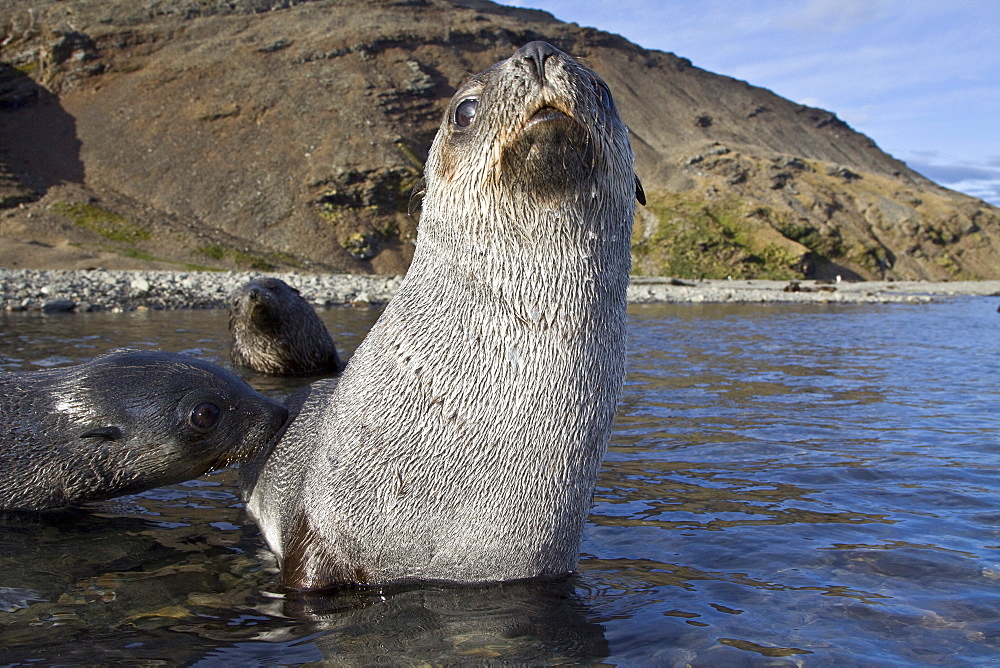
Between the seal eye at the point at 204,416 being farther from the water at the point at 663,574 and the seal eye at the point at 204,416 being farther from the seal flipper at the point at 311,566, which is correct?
the seal flipper at the point at 311,566

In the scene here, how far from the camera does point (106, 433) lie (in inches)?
232

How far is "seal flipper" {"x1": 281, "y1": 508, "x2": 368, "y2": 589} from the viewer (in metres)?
4.48

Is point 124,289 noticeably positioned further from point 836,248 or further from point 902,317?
point 836,248

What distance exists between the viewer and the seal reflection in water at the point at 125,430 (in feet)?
19.4

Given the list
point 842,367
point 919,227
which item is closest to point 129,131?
point 842,367

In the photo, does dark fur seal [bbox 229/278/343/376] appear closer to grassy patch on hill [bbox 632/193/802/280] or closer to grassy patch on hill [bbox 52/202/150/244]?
grassy patch on hill [bbox 52/202/150/244]

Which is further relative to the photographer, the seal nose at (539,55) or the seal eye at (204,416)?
the seal eye at (204,416)

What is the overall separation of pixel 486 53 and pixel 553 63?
3351 inches

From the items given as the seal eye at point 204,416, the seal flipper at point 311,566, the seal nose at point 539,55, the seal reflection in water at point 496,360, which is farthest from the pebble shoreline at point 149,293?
the seal nose at point 539,55

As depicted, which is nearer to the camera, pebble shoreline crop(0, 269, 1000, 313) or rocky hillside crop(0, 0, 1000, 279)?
pebble shoreline crop(0, 269, 1000, 313)

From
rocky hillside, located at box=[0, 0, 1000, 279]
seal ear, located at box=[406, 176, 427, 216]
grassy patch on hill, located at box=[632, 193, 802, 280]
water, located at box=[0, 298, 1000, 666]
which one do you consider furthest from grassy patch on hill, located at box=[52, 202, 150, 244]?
seal ear, located at box=[406, 176, 427, 216]

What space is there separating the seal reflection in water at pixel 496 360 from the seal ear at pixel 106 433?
2121mm

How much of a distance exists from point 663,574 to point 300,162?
63.0 metres

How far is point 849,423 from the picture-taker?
9398mm
